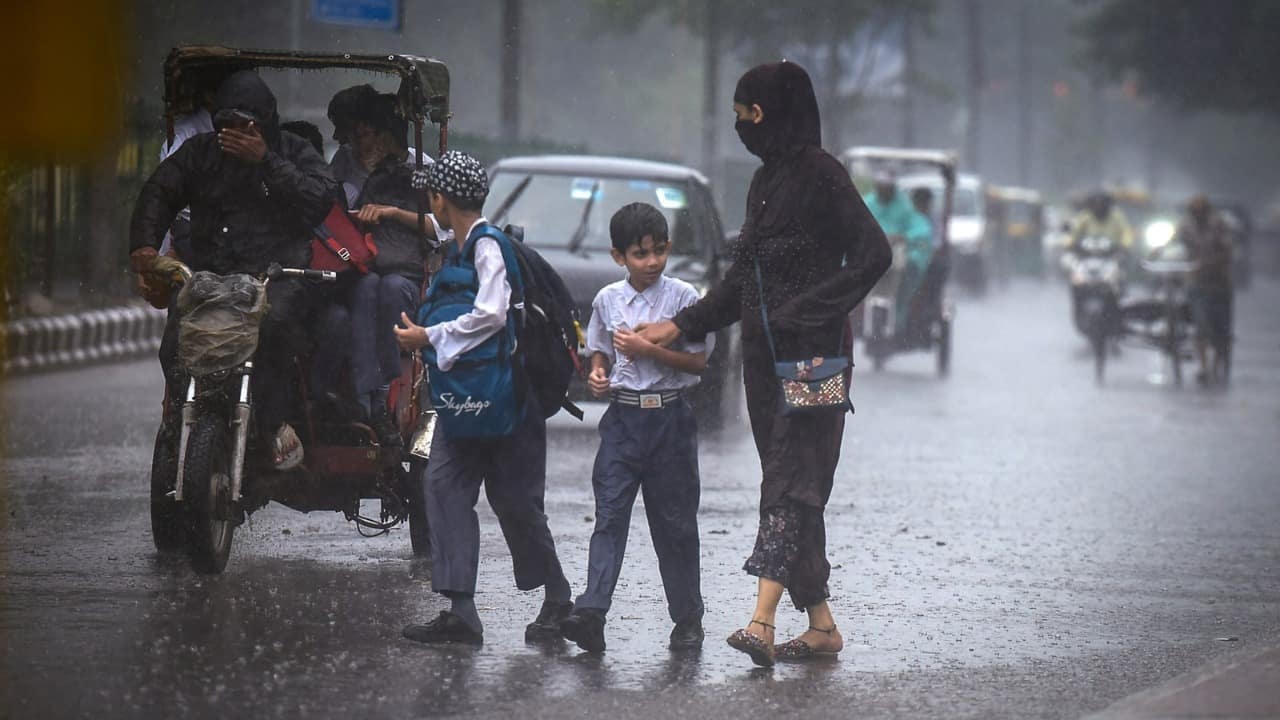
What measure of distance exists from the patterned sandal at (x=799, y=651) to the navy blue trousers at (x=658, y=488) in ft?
0.94

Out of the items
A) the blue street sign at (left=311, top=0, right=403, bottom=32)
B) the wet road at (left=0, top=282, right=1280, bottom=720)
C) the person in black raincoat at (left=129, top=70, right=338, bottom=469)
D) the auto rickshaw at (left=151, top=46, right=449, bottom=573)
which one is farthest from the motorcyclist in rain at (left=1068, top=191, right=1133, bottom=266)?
the person in black raincoat at (left=129, top=70, right=338, bottom=469)

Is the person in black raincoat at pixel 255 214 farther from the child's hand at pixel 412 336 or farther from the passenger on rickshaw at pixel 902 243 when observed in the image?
the passenger on rickshaw at pixel 902 243

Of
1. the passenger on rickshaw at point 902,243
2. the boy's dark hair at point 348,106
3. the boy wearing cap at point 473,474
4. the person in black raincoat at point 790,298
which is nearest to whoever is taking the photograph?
the person in black raincoat at point 790,298

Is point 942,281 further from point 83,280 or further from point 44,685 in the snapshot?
point 44,685

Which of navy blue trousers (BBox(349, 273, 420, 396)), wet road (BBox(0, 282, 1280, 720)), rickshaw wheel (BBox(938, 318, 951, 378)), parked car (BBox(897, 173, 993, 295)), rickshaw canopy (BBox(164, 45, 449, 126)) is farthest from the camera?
parked car (BBox(897, 173, 993, 295))

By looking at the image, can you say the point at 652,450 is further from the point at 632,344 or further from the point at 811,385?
the point at 811,385

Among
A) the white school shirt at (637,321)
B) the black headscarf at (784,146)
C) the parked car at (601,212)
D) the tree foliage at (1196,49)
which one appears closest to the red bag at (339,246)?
the white school shirt at (637,321)

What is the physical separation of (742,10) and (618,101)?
2974cm

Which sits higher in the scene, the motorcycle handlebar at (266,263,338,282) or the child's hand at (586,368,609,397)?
the motorcycle handlebar at (266,263,338,282)

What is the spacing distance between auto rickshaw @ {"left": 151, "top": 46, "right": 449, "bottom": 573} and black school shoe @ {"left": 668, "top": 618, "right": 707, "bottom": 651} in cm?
167

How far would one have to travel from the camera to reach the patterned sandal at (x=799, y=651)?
6867 mm

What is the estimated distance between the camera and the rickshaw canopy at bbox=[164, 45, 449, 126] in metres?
8.59

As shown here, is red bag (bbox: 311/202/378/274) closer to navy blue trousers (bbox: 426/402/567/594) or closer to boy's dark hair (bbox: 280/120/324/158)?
boy's dark hair (bbox: 280/120/324/158)

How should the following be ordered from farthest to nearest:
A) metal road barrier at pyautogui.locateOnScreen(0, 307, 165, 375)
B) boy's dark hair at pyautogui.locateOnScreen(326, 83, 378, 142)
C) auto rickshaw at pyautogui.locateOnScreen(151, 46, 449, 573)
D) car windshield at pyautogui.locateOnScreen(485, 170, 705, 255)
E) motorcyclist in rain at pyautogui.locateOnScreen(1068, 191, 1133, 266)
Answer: motorcyclist in rain at pyautogui.locateOnScreen(1068, 191, 1133, 266)
metal road barrier at pyautogui.locateOnScreen(0, 307, 165, 375)
car windshield at pyautogui.locateOnScreen(485, 170, 705, 255)
boy's dark hair at pyautogui.locateOnScreen(326, 83, 378, 142)
auto rickshaw at pyautogui.locateOnScreen(151, 46, 449, 573)
